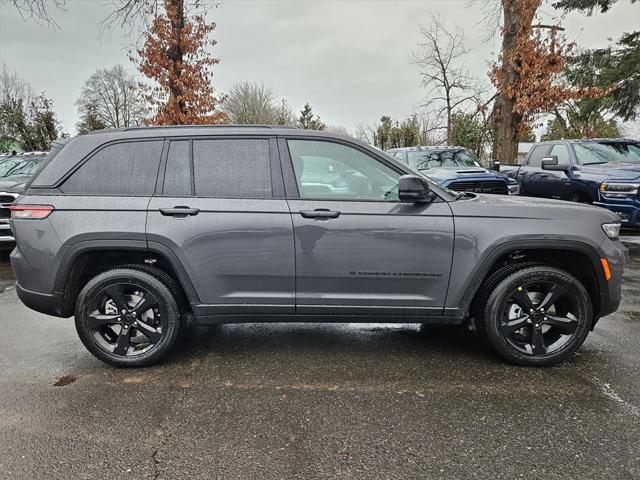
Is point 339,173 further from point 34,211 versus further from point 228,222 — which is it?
point 34,211

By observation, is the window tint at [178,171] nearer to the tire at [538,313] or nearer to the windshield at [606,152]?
the tire at [538,313]

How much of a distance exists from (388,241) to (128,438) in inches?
82.1

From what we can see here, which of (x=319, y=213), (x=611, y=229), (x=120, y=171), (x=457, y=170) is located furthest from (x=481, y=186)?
(x=120, y=171)

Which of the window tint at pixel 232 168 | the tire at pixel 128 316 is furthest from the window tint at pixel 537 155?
the tire at pixel 128 316

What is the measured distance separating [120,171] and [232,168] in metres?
0.86

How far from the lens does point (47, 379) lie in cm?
323

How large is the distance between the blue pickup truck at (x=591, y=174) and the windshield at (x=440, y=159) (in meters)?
1.31

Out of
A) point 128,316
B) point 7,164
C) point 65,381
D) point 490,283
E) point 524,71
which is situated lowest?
point 65,381

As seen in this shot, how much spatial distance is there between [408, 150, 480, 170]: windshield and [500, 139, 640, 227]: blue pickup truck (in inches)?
51.4

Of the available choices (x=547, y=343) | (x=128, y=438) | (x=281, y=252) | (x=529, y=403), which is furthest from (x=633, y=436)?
(x=128, y=438)

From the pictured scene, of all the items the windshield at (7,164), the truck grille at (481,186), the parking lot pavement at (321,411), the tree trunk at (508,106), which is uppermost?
the tree trunk at (508,106)

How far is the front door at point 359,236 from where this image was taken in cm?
313

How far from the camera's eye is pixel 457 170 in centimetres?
916

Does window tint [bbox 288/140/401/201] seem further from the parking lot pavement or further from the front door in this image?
the parking lot pavement
